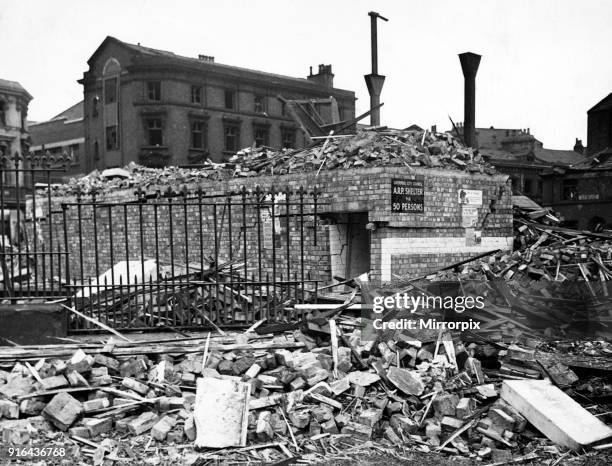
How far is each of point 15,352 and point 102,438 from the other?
5.81ft

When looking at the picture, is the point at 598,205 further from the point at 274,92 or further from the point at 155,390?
the point at 155,390

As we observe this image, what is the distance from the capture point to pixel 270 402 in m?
6.27

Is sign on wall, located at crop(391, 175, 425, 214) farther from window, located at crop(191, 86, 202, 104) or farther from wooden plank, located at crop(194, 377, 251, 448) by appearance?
window, located at crop(191, 86, 202, 104)

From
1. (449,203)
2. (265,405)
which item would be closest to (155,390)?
(265,405)

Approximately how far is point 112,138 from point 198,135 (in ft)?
18.4

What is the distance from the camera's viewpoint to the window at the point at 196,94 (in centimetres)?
3791

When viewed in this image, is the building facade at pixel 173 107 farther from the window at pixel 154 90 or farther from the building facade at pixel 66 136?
the building facade at pixel 66 136

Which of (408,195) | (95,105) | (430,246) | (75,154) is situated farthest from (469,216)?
(75,154)

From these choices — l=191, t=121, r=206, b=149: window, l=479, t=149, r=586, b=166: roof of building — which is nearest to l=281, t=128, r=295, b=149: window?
l=191, t=121, r=206, b=149: window

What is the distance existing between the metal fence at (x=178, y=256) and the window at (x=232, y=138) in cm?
1838

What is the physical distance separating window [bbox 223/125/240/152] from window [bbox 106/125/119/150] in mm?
6806

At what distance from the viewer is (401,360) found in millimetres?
7070
